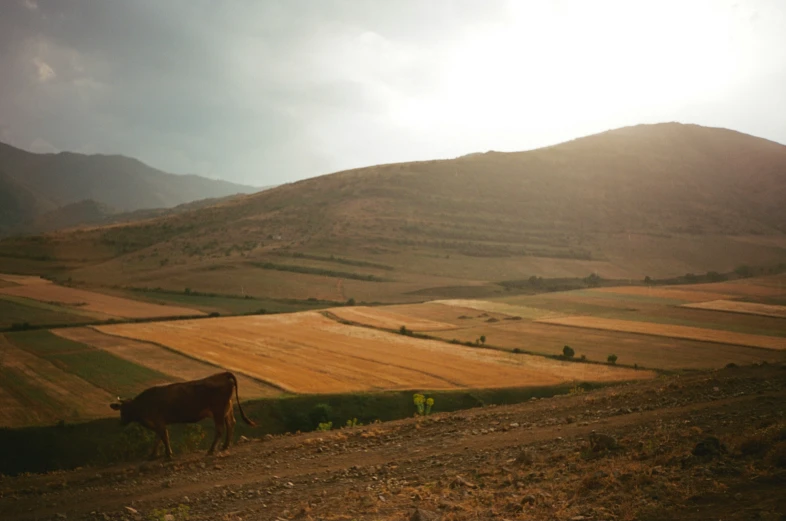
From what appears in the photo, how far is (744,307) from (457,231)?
79.1m

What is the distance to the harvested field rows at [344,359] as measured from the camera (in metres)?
38.5

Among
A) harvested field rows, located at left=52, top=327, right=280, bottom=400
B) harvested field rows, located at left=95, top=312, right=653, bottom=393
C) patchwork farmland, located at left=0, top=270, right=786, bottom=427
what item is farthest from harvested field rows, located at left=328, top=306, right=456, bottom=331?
harvested field rows, located at left=52, top=327, right=280, bottom=400

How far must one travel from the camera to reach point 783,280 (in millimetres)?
93375

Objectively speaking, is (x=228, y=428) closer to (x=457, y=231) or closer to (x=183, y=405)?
(x=183, y=405)

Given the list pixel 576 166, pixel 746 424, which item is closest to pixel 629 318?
pixel 746 424

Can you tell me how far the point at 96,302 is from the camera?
74438 mm

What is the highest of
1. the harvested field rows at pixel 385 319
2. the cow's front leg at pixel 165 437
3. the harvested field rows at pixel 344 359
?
the cow's front leg at pixel 165 437

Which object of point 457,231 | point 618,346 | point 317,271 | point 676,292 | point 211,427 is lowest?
point 211,427

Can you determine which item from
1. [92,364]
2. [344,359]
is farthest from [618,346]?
[92,364]

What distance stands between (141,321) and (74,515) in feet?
181

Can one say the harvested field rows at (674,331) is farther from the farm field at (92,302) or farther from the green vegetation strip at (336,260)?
the green vegetation strip at (336,260)

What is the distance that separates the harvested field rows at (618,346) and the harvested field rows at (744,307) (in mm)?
20604

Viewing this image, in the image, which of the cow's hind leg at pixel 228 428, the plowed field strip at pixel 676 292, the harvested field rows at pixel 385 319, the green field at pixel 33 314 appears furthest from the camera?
the plowed field strip at pixel 676 292

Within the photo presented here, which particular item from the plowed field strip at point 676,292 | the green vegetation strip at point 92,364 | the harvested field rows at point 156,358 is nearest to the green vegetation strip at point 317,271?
the plowed field strip at point 676,292
